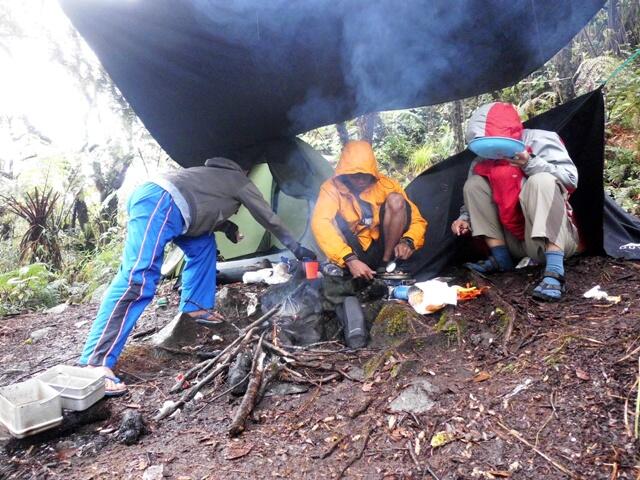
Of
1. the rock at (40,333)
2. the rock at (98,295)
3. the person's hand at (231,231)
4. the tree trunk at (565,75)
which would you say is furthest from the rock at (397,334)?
the tree trunk at (565,75)

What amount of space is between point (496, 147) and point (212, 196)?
71.3 inches

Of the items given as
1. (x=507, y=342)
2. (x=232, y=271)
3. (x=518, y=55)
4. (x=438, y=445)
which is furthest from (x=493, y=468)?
(x=232, y=271)

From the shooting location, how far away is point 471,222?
300 cm

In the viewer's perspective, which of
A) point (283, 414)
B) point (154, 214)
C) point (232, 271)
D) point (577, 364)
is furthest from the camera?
point (232, 271)

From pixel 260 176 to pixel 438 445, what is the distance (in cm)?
362

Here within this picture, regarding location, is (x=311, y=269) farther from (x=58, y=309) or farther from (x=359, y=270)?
(x=58, y=309)

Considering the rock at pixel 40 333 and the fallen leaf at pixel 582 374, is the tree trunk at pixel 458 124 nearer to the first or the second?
the fallen leaf at pixel 582 374

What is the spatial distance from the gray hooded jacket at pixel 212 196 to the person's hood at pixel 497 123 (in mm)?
1421

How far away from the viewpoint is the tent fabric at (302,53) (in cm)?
261

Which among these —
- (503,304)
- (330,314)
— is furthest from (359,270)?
(503,304)

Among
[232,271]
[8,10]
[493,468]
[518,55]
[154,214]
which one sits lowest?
[493,468]

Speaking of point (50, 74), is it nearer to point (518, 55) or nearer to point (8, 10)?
point (8, 10)

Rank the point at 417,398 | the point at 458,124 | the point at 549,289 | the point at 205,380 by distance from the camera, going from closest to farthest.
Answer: the point at 417,398 → the point at 205,380 → the point at 549,289 → the point at 458,124

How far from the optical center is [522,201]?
2703 millimetres
